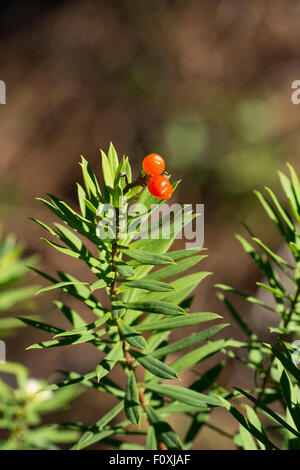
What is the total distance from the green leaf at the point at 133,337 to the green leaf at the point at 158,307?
4 centimetres

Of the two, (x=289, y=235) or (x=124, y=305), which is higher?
(x=289, y=235)

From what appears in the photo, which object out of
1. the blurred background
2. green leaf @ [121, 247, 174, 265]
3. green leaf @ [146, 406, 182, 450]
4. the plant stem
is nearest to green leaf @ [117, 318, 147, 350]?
the plant stem

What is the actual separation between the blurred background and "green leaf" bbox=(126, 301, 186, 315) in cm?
230

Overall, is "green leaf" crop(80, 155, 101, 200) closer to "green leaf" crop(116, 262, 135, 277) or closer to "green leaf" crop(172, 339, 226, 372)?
"green leaf" crop(116, 262, 135, 277)

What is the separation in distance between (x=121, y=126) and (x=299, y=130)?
1.51 m

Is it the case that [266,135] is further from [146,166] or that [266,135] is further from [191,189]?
[146,166]

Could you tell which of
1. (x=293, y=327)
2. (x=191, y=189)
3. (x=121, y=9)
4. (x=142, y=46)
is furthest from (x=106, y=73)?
(x=293, y=327)

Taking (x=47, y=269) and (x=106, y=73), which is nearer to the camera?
(x=47, y=269)

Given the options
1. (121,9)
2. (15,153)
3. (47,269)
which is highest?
(121,9)

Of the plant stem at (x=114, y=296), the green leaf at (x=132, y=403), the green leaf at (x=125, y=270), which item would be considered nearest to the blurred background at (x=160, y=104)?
the plant stem at (x=114, y=296)

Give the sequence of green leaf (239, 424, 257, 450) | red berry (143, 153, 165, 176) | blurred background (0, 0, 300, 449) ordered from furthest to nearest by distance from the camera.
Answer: blurred background (0, 0, 300, 449) → green leaf (239, 424, 257, 450) → red berry (143, 153, 165, 176)

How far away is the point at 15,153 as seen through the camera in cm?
361

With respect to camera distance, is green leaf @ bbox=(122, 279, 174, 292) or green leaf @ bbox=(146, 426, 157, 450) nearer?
green leaf @ bbox=(122, 279, 174, 292)

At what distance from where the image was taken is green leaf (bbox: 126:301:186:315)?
703 mm
